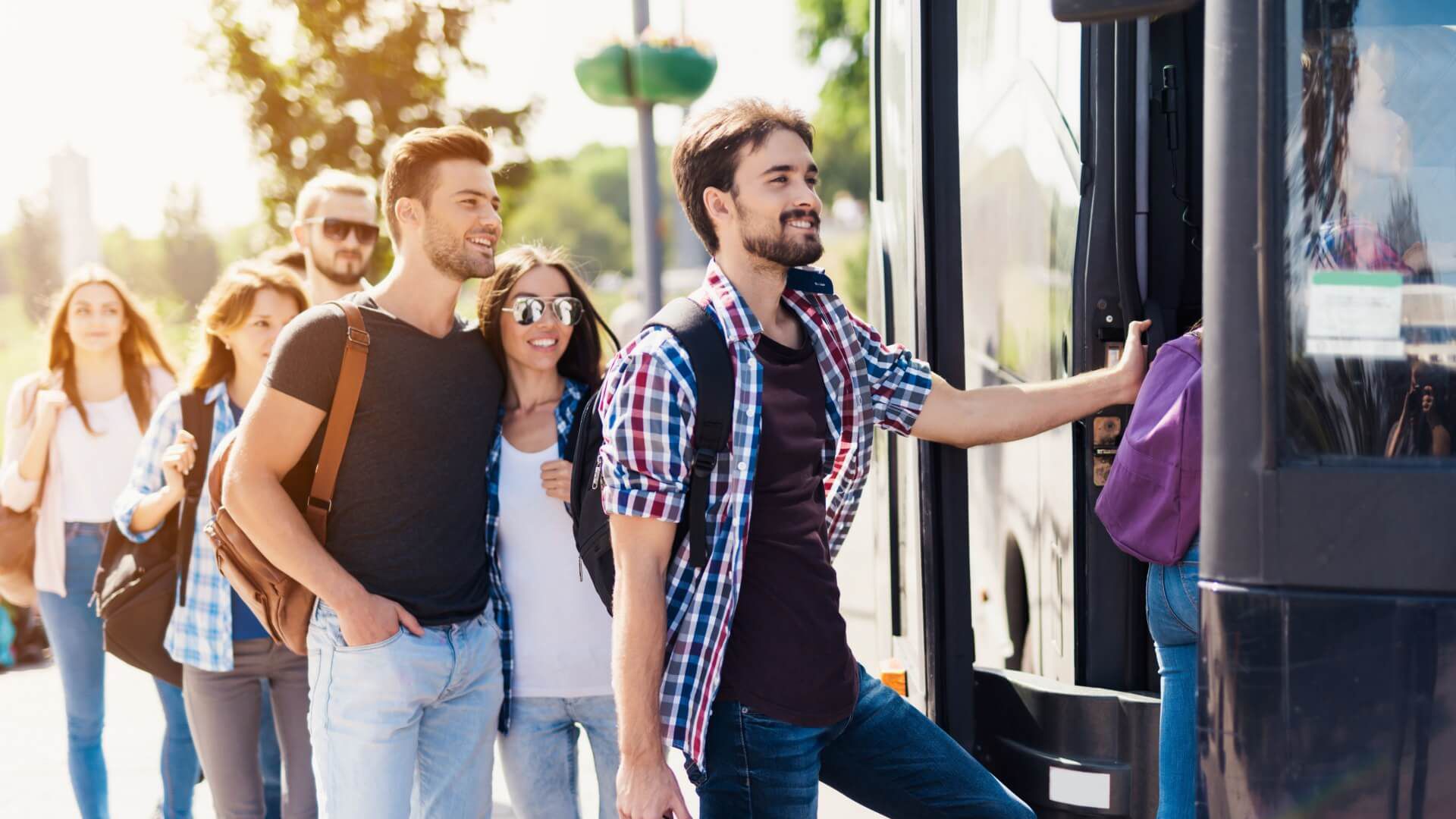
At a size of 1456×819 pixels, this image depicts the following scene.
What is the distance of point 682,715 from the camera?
232cm

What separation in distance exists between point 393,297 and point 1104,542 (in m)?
1.60

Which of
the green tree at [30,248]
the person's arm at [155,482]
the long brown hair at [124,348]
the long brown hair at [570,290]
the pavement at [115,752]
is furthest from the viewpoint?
the green tree at [30,248]

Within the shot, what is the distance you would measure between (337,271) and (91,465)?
1.22 meters

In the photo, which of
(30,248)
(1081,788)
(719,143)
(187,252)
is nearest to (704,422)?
(719,143)

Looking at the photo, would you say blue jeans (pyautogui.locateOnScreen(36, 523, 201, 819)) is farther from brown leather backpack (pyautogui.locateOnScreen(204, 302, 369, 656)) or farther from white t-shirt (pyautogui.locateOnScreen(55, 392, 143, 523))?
brown leather backpack (pyautogui.locateOnScreen(204, 302, 369, 656))

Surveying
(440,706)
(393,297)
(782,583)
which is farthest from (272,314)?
(782,583)

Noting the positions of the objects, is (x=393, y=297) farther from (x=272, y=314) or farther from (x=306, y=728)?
(x=306, y=728)

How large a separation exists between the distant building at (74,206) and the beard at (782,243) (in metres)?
7.77

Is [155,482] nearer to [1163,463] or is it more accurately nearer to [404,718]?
[404,718]

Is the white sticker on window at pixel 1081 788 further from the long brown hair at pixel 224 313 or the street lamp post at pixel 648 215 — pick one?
the street lamp post at pixel 648 215

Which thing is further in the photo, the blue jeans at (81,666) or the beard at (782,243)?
the blue jeans at (81,666)

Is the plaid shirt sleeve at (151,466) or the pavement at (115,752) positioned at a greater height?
the plaid shirt sleeve at (151,466)

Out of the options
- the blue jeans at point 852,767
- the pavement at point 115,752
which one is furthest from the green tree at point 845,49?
the blue jeans at point 852,767

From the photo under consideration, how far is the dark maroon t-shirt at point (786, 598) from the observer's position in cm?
236
